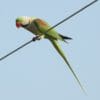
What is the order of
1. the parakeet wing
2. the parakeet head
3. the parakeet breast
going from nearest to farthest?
the parakeet wing < the parakeet breast < the parakeet head

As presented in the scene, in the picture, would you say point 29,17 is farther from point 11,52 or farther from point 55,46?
point 11,52

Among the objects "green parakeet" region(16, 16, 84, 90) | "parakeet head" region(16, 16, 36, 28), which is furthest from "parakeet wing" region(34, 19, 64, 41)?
"parakeet head" region(16, 16, 36, 28)

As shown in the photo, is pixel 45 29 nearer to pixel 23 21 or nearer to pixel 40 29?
pixel 40 29

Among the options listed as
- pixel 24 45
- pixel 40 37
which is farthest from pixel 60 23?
pixel 40 37

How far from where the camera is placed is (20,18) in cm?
845

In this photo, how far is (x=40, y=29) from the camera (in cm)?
803

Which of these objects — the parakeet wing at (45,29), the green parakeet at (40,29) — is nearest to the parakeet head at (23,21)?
the green parakeet at (40,29)

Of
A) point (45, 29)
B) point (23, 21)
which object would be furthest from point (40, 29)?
point (23, 21)

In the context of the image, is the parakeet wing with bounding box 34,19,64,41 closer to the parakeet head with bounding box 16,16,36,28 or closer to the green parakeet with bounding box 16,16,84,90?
the green parakeet with bounding box 16,16,84,90

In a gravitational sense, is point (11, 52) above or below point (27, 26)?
below

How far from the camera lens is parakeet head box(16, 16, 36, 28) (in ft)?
26.9

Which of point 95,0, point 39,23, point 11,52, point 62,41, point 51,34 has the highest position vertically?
point 39,23

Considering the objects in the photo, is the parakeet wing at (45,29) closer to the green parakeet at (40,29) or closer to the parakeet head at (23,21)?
the green parakeet at (40,29)

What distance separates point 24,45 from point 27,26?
9.69 ft
